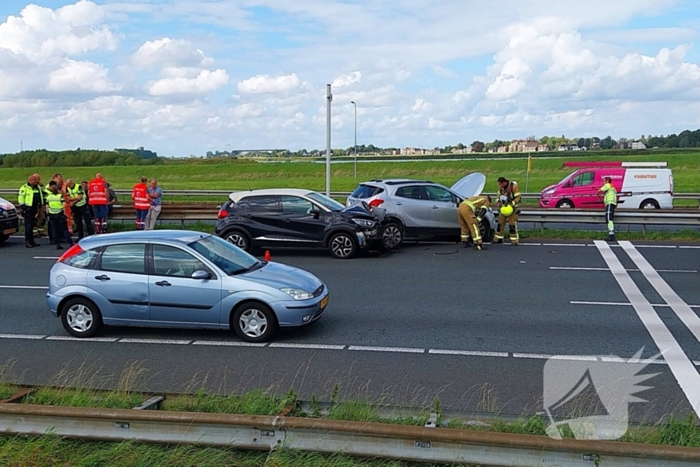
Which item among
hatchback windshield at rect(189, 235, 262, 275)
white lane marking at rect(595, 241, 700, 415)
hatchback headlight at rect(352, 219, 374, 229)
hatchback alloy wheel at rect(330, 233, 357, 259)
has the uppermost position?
hatchback windshield at rect(189, 235, 262, 275)

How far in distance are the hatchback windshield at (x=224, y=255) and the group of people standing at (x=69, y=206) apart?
32.6ft

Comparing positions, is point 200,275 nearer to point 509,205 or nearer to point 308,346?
point 308,346

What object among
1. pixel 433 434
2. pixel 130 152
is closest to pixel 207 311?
pixel 433 434

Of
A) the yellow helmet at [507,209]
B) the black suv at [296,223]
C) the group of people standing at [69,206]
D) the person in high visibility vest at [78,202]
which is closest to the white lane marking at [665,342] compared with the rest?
the yellow helmet at [507,209]

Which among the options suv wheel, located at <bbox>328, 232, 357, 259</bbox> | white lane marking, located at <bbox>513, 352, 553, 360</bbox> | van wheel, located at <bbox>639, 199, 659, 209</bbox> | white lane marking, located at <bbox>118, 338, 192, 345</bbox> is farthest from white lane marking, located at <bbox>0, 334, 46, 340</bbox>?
van wheel, located at <bbox>639, 199, 659, 209</bbox>

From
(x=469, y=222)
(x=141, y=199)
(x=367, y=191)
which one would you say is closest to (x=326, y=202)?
(x=367, y=191)

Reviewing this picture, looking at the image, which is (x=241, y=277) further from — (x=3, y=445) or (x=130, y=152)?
(x=130, y=152)

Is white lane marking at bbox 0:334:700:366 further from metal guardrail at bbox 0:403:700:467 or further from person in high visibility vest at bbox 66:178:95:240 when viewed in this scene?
person in high visibility vest at bbox 66:178:95:240

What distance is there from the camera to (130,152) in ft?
287

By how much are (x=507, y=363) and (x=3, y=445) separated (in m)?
5.21

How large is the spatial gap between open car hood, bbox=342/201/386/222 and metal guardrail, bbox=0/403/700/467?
11.7 metres

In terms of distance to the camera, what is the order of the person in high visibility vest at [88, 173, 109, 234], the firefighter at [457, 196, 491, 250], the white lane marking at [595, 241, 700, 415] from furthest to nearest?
the person in high visibility vest at [88, 173, 109, 234]
the firefighter at [457, 196, 491, 250]
the white lane marking at [595, 241, 700, 415]
